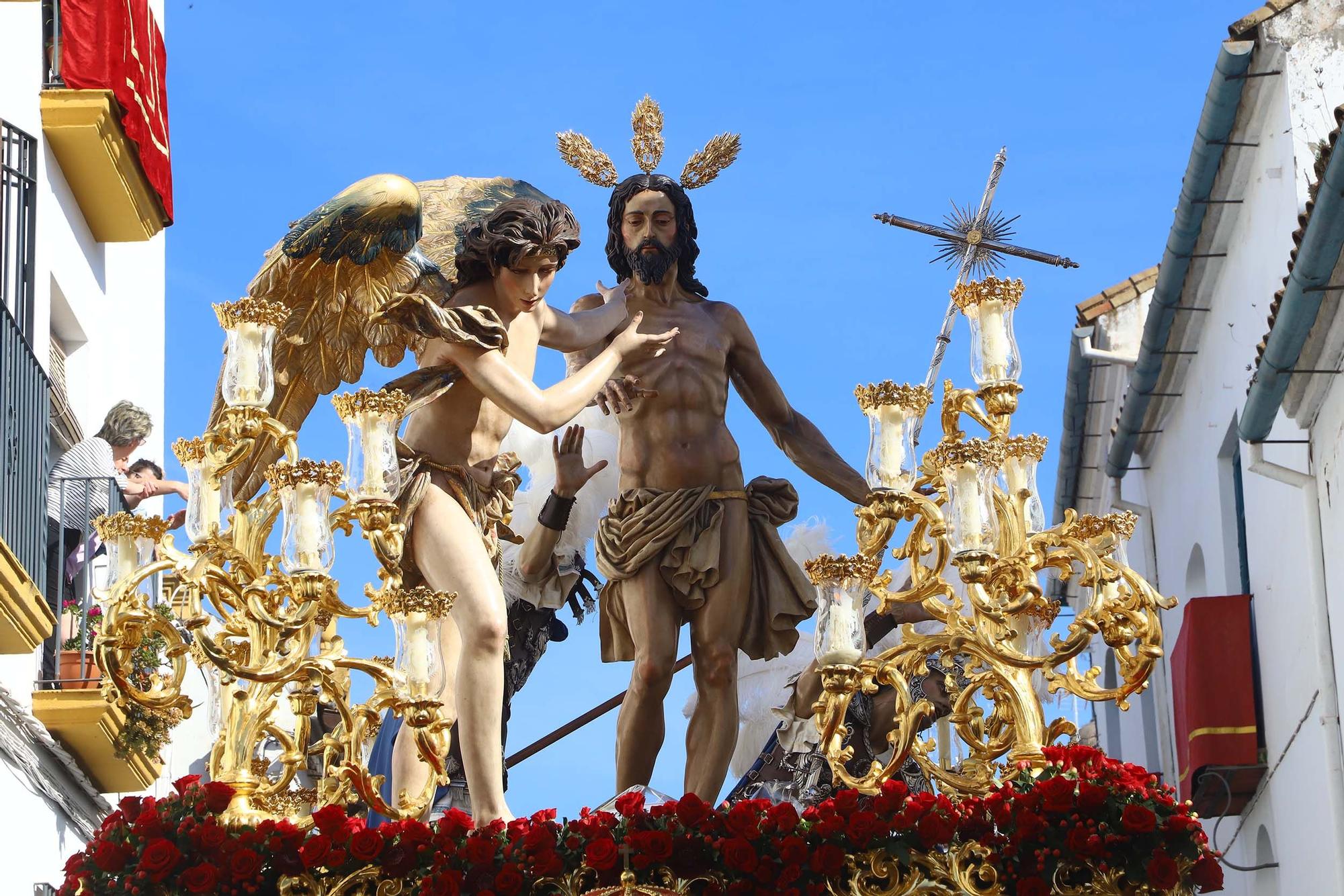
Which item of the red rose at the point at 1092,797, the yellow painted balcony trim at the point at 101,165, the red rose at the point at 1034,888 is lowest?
the red rose at the point at 1034,888

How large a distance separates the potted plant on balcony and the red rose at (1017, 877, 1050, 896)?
6383 mm

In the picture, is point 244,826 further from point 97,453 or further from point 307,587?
point 97,453

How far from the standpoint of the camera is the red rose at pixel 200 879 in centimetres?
867

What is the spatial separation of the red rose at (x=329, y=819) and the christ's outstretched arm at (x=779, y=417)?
2934 millimetres

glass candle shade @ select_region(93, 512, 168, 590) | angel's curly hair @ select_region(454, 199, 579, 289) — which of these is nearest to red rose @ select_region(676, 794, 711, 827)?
glass candle shade @ select_region(93, 512, 168, 590)

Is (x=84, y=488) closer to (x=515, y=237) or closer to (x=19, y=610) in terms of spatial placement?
(x=19, y=610)

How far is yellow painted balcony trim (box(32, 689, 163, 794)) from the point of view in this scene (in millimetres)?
13445

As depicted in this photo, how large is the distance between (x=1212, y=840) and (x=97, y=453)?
26.7 feet

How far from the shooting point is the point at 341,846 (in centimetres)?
878

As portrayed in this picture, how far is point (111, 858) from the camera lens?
8758 millimetres

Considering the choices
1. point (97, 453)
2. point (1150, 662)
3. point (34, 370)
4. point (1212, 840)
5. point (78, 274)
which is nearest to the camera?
point (1150, 662)

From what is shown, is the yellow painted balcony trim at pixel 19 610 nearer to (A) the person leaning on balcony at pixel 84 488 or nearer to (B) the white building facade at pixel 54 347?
(B) the white building facade at pixel 54 347

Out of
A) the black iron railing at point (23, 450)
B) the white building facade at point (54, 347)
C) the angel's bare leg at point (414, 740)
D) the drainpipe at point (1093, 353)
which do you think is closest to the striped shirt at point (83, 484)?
the white building facade at point (54, 347)

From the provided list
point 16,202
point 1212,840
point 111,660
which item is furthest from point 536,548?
point 1212,840
